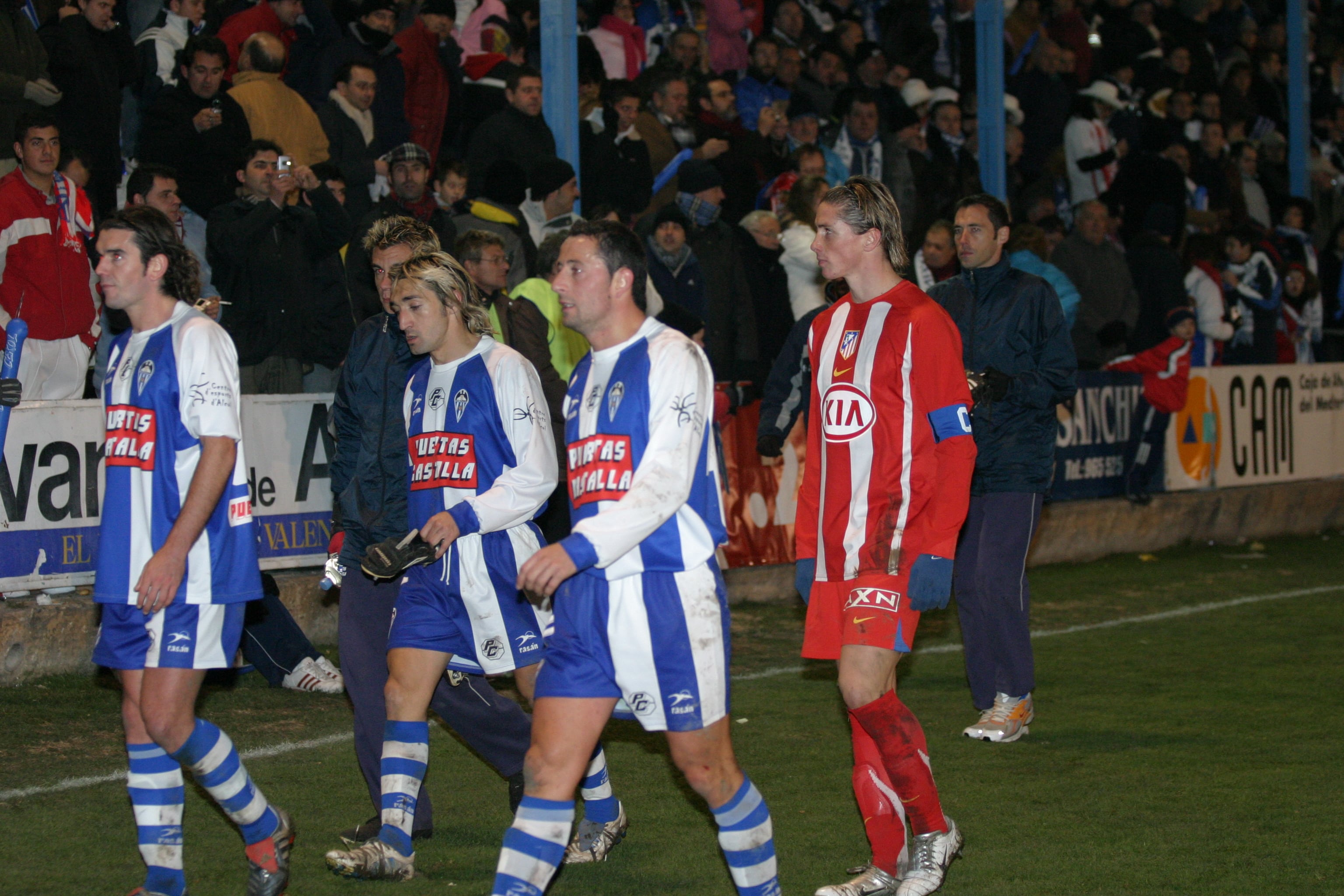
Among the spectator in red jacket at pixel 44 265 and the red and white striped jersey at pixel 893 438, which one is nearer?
the red and white striped jersey at pixel 893 438

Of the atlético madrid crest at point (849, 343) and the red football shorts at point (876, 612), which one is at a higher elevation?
the atlético madrid crest at point (849, 343)

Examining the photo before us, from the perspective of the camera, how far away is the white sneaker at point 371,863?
4883mm

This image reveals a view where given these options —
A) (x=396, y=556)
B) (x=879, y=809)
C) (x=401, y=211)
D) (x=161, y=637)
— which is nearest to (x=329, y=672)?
(x=401, y=211)

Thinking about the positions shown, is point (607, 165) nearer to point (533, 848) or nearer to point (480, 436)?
point (480, 436)

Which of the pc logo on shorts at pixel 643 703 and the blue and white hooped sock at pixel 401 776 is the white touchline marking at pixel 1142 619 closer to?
the blue and white hooped sock at pixel 401 776

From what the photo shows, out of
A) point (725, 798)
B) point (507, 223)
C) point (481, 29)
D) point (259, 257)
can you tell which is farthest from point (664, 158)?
point (725, 798)

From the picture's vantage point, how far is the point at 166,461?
176 inches

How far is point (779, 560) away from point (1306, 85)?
12169mm

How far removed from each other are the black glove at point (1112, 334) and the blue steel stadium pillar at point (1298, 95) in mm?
6681

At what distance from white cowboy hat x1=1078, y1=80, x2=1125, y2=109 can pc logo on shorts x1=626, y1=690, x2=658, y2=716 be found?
14771 millimetres

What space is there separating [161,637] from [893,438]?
228 centimetres

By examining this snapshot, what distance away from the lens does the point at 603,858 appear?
17.3 feet

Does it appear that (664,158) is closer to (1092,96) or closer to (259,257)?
(259,257)

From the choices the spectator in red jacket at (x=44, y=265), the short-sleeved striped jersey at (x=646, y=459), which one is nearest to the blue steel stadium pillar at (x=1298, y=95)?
the spectator in red jacket at (x=44, y=265)
